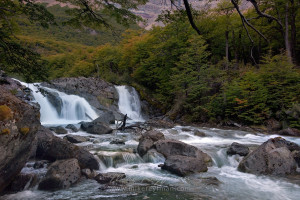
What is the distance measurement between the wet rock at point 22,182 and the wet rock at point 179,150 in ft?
15.4

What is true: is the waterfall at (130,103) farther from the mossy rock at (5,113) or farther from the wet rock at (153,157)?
the mossy rock at (5,113)

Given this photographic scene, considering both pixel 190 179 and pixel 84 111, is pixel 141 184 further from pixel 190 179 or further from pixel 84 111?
pixel 84 111

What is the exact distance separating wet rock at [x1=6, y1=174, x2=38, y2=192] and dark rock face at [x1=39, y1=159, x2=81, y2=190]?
304 mm

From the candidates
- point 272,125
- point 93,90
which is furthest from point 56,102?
point 272,125

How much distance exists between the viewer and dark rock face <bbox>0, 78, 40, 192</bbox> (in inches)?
169

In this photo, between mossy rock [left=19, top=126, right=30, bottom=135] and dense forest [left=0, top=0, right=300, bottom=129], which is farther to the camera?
dense forest [left=0, top=0, right=300, bottom=129]

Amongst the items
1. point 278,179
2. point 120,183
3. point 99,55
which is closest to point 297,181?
point 278,179

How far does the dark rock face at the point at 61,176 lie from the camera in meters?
5.68

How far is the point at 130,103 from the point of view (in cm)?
2361

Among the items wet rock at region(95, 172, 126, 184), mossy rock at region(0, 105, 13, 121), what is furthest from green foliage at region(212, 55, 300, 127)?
mossy rock at region(0, 105, 13, 121)

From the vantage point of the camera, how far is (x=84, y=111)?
65.1 feet

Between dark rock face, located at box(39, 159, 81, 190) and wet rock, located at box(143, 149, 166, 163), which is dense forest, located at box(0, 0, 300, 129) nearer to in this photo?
dark rock face, located at box(39, 159, 81, 190)

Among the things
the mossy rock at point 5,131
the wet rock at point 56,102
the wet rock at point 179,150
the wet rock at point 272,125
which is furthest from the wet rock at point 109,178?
the wet rock at point 56,102

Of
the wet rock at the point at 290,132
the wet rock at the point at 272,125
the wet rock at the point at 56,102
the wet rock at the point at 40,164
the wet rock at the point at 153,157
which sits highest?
the wet rock at the point at 56,102
